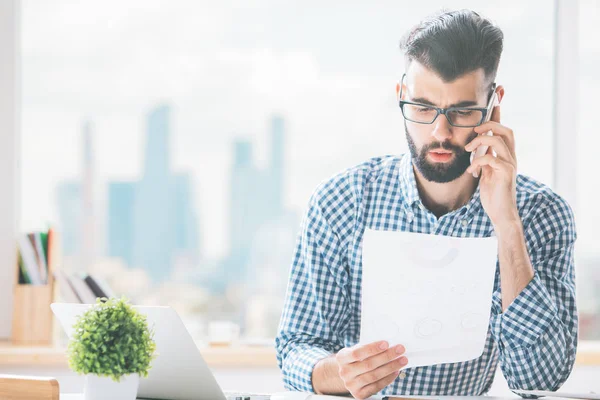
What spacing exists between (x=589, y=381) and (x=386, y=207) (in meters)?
1.36

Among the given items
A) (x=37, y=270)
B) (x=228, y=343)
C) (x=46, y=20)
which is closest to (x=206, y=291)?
(x=228, y=343)

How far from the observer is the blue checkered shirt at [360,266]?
5.37 feet

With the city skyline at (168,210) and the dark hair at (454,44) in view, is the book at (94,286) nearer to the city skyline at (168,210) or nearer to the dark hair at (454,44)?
the city skyline at (168,210)

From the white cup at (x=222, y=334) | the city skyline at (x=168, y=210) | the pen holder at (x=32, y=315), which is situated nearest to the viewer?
the pen holder at (x=32, y=315)

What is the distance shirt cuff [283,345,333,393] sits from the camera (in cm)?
156

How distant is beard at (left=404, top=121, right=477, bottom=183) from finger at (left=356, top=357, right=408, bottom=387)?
464mm

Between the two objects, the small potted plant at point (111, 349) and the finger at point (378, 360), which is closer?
the small potted plant at point (111, 349)

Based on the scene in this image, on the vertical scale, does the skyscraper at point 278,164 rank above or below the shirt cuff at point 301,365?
above

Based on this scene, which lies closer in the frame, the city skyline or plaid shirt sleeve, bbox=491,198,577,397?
plaid shirt sleeve, bbox=491,198,577,397

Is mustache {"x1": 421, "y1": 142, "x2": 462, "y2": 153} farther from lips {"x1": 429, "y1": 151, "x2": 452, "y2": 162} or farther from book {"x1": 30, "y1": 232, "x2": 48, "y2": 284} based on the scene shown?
book {"x1": 30, "y1": 232, "x2": 48, "y2": 284}

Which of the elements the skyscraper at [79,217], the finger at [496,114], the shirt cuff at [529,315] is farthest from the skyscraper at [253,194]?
the shirt cuff at [529,315]

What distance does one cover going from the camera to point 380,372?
4.48 feet

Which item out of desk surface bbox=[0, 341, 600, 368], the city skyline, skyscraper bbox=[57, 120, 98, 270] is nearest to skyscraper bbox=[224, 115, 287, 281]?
the city skyline

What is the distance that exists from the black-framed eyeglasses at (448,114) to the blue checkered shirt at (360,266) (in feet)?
0.70
